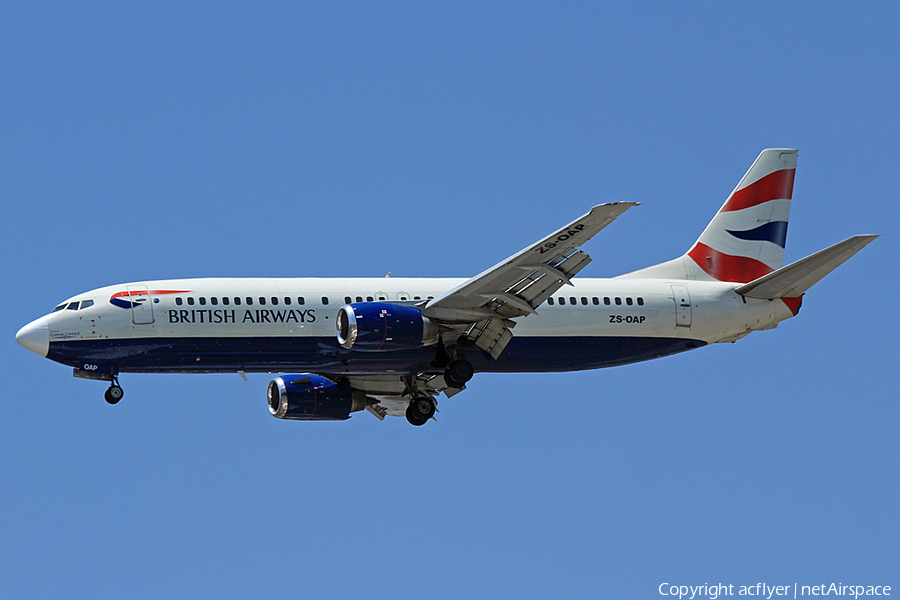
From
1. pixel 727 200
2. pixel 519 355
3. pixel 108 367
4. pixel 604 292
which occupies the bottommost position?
pixel 108 367

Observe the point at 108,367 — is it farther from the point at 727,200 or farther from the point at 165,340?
the point at 727,200

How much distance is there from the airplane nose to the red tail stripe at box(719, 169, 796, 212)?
76.0 ft

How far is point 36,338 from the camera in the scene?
35.5m

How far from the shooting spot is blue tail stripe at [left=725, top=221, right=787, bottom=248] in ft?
143

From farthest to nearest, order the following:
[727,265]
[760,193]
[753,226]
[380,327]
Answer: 1. [760,193]
2. [753,226]
3. [727,265]
4. [380,327]

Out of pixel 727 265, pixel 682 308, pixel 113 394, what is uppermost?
pixel 727 265

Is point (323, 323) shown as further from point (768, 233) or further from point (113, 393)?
point (768, 233)

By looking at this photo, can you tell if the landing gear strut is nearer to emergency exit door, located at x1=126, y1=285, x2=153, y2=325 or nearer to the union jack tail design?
emergency exit door, located at x1=126, y1=285, x2=153, y2=325

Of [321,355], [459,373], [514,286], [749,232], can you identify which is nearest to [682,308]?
[749,232]

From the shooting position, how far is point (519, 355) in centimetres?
3869

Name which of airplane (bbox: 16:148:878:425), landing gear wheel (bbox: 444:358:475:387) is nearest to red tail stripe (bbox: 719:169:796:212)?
airplane (bbox: 16:148:878:425)

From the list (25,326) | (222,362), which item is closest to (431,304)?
(222,362)

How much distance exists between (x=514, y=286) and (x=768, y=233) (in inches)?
Answer: 470

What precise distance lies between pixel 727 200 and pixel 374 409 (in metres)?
14.5
